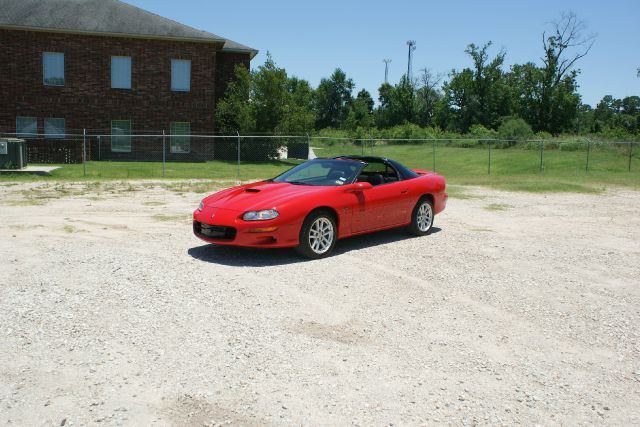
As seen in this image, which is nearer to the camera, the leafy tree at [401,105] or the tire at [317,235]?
the tire at [317,235]

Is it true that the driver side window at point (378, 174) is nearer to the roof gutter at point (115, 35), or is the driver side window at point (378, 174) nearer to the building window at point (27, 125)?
the roof gutter at point (115, 35)

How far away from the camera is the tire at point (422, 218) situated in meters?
9.70

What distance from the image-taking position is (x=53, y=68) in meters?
31.6

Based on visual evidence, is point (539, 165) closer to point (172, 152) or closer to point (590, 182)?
point (590, 182)

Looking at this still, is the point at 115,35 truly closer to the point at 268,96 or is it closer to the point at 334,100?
the point at 268,96

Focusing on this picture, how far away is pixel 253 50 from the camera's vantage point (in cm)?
3509

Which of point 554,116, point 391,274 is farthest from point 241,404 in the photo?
point 554,116

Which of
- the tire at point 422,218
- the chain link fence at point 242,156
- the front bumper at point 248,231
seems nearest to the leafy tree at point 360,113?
the chain link fence at point 242,156

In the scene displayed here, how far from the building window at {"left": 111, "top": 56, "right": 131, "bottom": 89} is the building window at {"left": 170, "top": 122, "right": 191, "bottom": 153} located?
323cm

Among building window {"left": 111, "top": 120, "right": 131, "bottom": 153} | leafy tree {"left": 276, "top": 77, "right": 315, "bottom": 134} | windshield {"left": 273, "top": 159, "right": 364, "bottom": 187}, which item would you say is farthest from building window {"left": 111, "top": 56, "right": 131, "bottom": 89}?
windshield {"left": 273, "top": 159, "right": 364, "bottom": 187}

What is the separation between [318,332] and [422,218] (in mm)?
5137

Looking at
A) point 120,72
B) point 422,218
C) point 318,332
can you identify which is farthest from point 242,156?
point 318,332

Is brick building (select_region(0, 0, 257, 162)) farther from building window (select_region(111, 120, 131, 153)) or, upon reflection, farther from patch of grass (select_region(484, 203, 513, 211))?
patch of grass (select_region(484, 203, 513, 211))

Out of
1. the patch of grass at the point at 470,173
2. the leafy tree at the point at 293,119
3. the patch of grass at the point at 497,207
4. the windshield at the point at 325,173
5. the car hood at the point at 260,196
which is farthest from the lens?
the leafy tree at the point at 293,119
